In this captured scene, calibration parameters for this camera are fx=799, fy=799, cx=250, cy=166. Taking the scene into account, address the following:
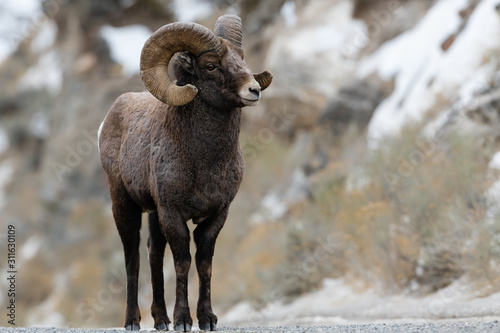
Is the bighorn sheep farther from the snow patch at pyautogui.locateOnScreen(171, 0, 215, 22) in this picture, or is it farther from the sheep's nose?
the snow patch at pyautogui.locateOnScreen(171, 0, 215, 22)

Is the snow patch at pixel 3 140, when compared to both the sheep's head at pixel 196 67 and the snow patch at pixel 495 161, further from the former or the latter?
the sheep's head at pixel 196 67

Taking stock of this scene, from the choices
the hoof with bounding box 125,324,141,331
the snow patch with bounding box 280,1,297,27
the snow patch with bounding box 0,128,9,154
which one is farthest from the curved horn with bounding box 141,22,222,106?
the snow patch with bounding box 0,128,9,154

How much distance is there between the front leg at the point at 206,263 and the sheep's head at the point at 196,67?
1.15 meters

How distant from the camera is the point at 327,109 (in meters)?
22.2

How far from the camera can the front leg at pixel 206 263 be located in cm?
765

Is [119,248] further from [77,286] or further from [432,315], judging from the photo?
[432,315]

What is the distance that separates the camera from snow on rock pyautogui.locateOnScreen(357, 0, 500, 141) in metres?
16.4

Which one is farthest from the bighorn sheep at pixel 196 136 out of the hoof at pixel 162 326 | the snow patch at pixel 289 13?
the snow patch at pixel 289 13

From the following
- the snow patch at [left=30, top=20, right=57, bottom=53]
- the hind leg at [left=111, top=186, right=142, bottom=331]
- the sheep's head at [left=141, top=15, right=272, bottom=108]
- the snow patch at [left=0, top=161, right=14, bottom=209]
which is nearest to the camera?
the sheep's head at [left=141, top=15, right=272, bottom=108]

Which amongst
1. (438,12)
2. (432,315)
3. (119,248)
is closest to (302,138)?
(438,12)

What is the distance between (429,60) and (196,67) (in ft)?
40.1

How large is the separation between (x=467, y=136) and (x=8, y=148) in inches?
1359

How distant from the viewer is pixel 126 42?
116 feet

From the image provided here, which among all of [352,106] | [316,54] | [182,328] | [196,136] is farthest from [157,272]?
[316,54]
